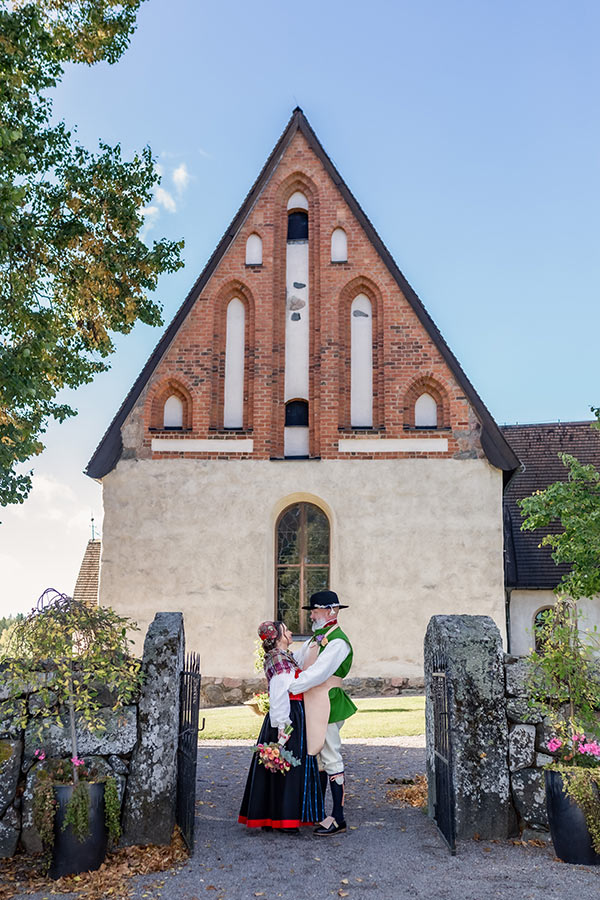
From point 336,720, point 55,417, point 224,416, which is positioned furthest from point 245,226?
point 336,720

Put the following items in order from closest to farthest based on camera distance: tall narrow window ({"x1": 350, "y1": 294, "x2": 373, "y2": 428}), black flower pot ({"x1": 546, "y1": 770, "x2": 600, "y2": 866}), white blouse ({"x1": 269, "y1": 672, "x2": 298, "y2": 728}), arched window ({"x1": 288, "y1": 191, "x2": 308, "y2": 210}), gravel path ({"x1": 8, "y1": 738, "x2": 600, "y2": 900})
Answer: gravel path ({"x1": 8, "y1": 738, "x2": 600, "y2": 900}), black flower pot ({"x1": 546, "y1": 770, "x2": 600, "y2": 866}), white blouse ({"x1": 269, "y1": 672, "x2": 298, "y2": 728}), tall narrow window ({"x1": 350, "y1": 294, "x2": 373, "y2": 428}), arched window ({"x1": 288, "y1": 191, "x2": 308, "y2": 210})

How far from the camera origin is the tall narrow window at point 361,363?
15.7 meters

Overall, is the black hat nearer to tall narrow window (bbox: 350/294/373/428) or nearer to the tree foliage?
the tree foliage

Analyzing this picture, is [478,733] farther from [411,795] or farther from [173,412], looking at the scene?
[173,412]

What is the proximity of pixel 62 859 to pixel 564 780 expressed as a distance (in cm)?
350

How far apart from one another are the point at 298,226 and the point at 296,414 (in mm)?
4015

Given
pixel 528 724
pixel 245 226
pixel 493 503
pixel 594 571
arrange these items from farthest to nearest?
pixel 245 226 → pixel 493 503 → pixel 594 571 → pixel 528 724

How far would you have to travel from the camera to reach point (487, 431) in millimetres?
15453

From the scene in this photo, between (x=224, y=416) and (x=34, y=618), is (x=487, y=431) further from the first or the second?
(x=34, y=618)

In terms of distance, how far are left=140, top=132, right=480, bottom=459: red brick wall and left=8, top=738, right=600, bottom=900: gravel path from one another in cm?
914

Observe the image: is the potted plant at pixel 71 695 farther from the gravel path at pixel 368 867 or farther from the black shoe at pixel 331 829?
the black shoe at pixel 331 829

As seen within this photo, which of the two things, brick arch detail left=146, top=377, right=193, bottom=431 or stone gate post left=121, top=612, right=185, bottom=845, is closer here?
stone gate post left=121, top=612, right=185, bottom=845

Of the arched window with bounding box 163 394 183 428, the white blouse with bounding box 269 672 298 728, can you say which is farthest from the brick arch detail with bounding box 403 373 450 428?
the white blouse with bounding box 269 672 298 728

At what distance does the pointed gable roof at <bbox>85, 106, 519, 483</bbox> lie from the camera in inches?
607
